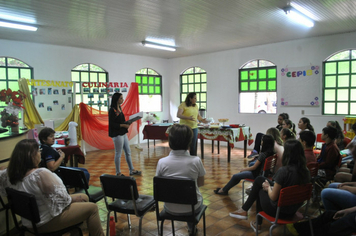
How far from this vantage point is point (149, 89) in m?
10.1

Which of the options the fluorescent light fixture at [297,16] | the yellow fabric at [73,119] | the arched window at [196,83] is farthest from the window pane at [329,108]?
the yellow fabric at [73,119]

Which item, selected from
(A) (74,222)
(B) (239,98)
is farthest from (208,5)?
(B) (239,98)

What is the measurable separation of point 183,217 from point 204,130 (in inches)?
175

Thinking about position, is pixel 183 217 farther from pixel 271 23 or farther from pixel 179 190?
pixel 271 23

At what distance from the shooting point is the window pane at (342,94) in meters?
6.79

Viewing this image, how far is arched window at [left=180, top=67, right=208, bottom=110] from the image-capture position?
962cm

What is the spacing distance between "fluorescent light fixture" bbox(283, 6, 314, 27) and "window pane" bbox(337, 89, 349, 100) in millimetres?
2128

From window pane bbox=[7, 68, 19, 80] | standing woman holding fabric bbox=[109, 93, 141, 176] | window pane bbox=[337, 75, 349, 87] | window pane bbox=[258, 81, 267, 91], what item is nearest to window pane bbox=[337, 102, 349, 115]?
window pane bbox=[337, 75, 349, 87]

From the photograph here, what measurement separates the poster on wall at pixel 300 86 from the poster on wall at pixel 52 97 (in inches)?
239

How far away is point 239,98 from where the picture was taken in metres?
8.68

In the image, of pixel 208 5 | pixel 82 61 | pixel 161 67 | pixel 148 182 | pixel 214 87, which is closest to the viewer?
pixel 208 5

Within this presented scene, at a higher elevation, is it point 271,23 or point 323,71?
point 271,23

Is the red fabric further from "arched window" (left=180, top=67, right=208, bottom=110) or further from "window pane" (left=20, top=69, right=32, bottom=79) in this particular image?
"arched window" (left=180, top=67, right=208, bottom=110)

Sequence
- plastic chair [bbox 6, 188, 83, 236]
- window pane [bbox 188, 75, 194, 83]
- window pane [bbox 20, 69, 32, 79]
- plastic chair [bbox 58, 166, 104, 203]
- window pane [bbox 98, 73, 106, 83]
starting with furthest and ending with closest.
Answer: window pane [bbox 188, 75, 194, 83] → window pane [bbox 98, 73, 106, 83] → window pane [bbox 20, 69, 32, 79] → plastic chair [bbox 58, 166, 104, 203] → plastic chair [bbox 6, 188, 83, 236]
